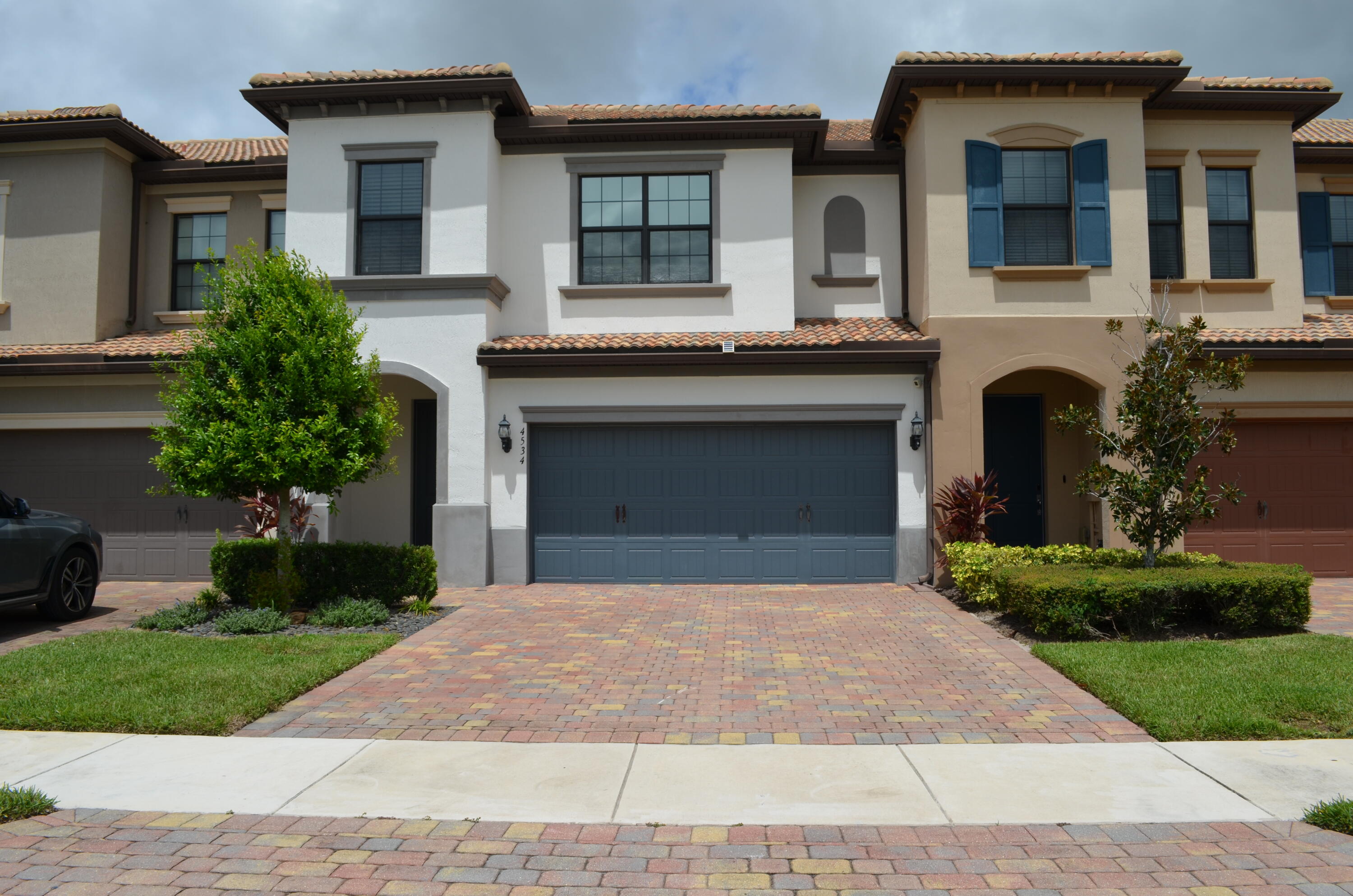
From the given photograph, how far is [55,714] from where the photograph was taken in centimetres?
666

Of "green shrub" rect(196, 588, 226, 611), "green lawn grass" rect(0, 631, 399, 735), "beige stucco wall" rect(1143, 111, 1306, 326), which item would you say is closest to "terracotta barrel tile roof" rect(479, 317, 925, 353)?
"beige stucco wall" rect(1143, 111, 1306, 326)

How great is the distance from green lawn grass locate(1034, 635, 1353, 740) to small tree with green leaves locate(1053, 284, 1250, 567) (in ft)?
5.59

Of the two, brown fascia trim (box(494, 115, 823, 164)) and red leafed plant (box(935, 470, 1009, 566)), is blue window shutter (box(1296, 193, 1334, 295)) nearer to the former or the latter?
red leafed plant (box(935, 470, 1009, 566))

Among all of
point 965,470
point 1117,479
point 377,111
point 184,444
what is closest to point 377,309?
point 377,111

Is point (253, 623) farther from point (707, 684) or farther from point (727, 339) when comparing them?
point (727, 339)

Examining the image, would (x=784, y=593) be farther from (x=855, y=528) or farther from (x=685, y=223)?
(x=685, y=223)

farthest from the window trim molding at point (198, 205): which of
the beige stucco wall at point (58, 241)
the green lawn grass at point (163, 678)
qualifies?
the green lawn grass at point (163, 678)

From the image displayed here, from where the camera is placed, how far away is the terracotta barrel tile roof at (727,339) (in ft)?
45.2

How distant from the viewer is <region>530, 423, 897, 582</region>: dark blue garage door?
14.1 metres

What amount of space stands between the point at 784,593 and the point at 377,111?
980 cm

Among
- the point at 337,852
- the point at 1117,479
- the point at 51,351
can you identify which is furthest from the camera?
the point at 51,351

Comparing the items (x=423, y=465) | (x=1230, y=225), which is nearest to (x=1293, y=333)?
(x=1230, y=225)

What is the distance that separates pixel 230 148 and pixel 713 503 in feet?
39.0

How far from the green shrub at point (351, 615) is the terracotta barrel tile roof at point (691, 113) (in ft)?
27.7
